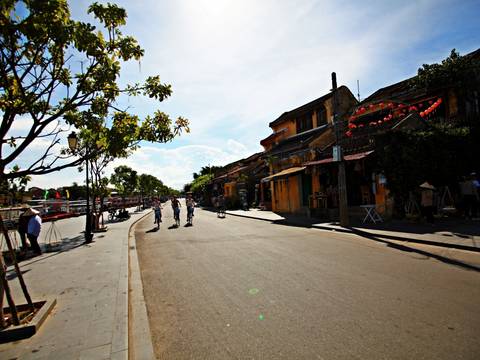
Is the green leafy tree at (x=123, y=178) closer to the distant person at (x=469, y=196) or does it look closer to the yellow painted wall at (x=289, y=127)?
the yellow painted wall at (x=289, y=127)

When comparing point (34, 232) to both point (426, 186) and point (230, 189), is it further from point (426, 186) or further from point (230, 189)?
point (230, 189)

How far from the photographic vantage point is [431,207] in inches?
437

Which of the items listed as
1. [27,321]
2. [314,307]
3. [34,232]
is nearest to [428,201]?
[314,307]

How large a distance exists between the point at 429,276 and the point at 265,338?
12.6 ft

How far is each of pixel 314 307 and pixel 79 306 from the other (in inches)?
143

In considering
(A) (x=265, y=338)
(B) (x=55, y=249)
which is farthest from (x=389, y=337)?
(B) (x=55, y=249)

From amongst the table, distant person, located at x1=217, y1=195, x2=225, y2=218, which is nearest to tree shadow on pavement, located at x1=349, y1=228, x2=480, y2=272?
the table

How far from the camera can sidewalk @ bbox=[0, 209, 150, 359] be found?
3221 mm

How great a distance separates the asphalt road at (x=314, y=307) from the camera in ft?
10.2

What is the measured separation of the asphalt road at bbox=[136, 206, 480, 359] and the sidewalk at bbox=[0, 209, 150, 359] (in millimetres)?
498

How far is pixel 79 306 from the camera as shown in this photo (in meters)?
4.48

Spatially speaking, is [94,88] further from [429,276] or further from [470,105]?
[470,105]

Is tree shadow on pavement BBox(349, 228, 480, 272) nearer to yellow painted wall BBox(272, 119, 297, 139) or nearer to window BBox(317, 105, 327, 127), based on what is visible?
window BBox(317, 105, 327, 127)

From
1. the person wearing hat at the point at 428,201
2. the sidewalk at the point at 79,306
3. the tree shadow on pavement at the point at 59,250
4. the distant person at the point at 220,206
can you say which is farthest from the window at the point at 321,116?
the sidewalk at the point at 79,306
